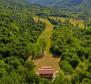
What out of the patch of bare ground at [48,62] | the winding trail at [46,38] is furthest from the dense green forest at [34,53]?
the patch of bare ground at [48,62]

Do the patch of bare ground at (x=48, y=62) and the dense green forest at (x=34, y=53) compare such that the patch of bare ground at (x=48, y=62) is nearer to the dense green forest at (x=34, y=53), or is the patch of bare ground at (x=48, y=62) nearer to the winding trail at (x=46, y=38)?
the dense green forest at (x=34, y=53)

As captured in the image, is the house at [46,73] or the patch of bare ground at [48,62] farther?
the patch of bare ground at [48,62]

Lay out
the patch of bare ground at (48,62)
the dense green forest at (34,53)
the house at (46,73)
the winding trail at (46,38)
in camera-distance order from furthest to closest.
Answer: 1. the winding trail at (46,38)
2. the patch of bare ground at (48,62)
3. the house at (46,73)
4. the dense green forest at (34,53)

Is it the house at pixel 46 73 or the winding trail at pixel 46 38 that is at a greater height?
the winding trail at pixel 46 38

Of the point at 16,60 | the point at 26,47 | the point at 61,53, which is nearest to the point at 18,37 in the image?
the point at 26,47

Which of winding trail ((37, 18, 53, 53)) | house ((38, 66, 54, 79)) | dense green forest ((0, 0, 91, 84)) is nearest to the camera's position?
dense green forest ((0, 0, 91, 84))

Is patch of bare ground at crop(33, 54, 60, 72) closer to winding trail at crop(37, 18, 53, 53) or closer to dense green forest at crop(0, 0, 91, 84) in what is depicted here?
dense green forest at crop(0, 0, 91, 84)

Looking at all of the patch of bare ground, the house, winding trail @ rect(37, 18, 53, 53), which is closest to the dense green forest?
winding trail @ rect(37, 18, 53, 53)

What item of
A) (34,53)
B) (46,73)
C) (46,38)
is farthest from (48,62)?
(46,38)

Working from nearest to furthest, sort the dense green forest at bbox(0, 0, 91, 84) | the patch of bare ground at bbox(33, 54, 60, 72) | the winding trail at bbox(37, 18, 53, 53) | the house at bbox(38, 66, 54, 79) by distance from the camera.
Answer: the dense green forest at bbox(0, 0, 91, 84) < the house at bbox(38, 66, 54, 79) < the patch of bare ground at bbox(33, 54, 60, 72) < the winding trail at bbox(37, 18, 53, 53)

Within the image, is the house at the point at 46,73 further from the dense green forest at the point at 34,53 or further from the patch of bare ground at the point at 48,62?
the patch of bare ground at the point at 48,62

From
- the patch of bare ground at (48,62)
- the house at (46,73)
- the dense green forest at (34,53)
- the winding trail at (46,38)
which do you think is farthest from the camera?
the winding trail at (46,38)
